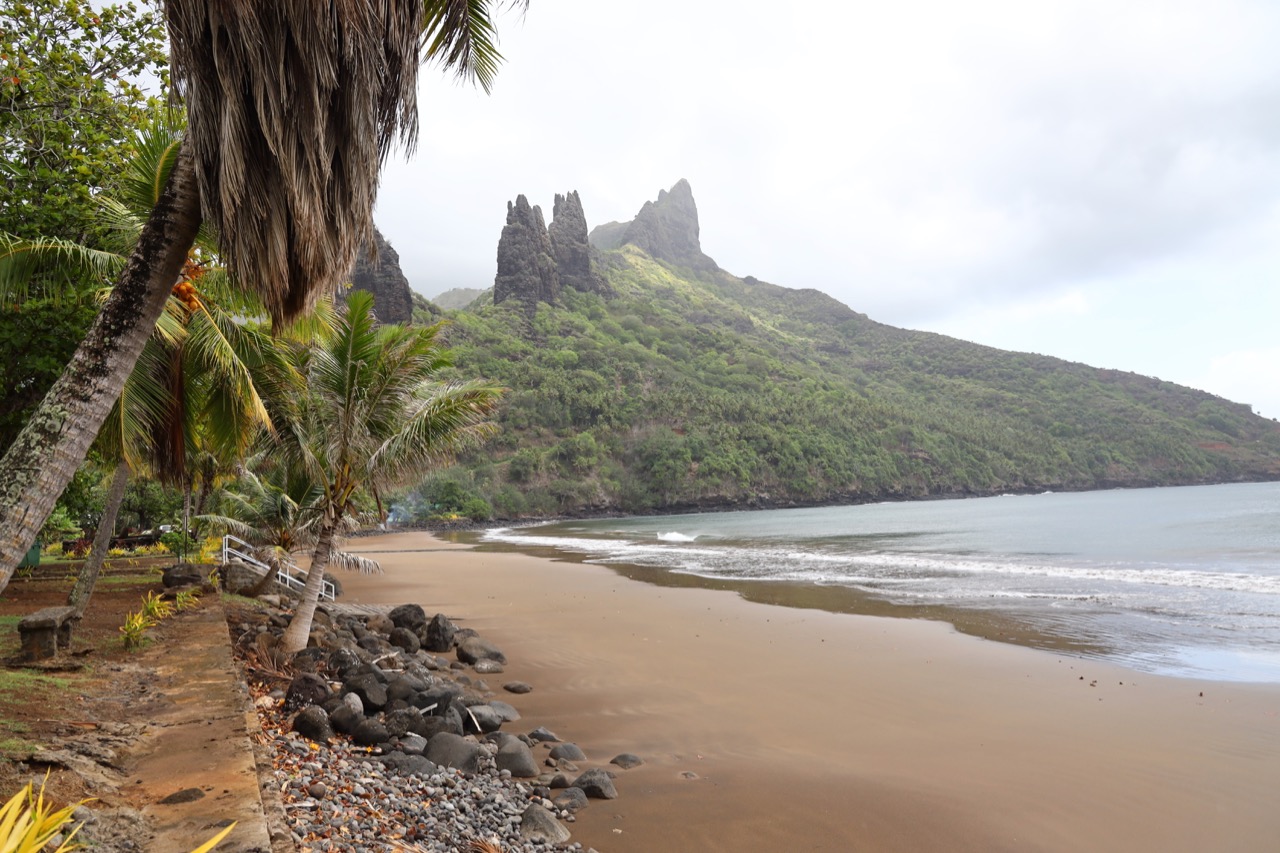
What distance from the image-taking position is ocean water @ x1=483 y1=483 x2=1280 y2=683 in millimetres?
11922

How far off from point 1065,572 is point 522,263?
95.9m

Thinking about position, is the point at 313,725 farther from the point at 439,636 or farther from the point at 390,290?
the point at 390,290

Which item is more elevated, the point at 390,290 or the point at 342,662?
the point at 390,290

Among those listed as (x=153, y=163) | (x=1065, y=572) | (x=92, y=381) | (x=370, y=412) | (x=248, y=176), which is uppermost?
(x=153, y=163)

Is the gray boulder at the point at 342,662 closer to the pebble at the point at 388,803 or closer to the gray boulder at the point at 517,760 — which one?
the pebble at the point at 388,803

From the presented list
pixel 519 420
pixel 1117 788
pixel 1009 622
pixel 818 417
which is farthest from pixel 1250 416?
pixel 1117 788

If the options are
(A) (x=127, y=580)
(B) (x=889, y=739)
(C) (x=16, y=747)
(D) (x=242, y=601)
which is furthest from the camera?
(A) (x=127, y=580)

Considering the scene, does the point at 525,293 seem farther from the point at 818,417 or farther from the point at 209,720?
the point at 209,720

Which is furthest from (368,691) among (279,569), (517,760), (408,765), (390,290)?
(390,290)

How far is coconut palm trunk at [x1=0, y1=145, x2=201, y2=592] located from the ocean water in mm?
12180

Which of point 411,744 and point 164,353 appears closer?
point 411,744

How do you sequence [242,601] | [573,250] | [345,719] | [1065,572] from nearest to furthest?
[345,719] < [242,601] < [1065,572] < [573,250]

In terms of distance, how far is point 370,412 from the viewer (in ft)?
31.5

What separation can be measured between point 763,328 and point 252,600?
144088 millimetres
